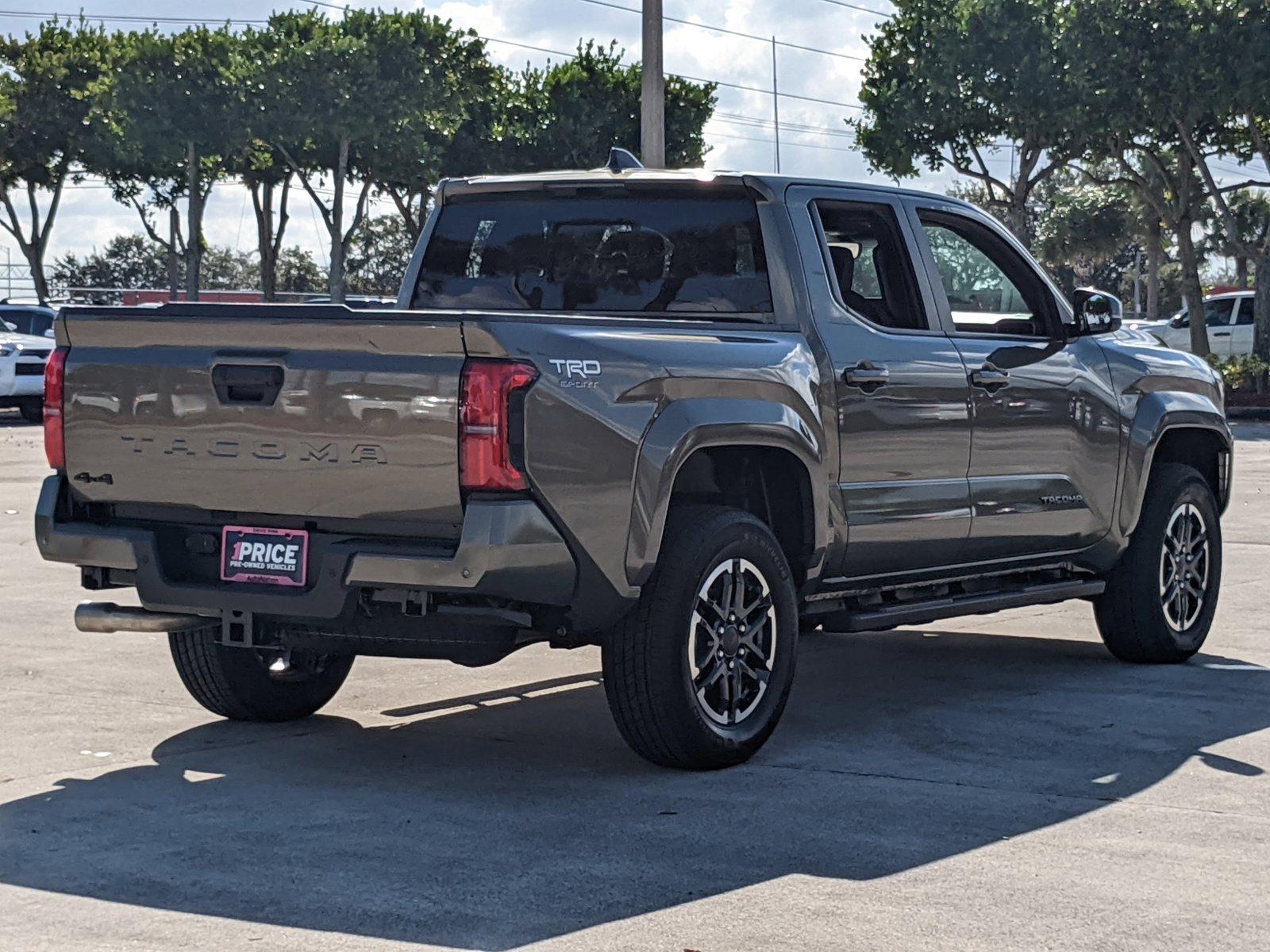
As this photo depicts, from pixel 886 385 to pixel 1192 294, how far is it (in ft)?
108

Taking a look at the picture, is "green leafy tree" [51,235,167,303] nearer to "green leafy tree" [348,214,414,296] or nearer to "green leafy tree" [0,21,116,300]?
"green leafy tree" [348,214,414,296]

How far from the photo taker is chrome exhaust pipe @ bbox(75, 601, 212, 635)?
6.22m

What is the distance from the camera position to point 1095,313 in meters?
8.34

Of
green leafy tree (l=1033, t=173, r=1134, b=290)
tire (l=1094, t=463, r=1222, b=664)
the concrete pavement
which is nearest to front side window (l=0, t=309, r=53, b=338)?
the concrete pavement

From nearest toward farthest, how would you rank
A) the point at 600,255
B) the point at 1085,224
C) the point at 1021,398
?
1. the point at 600,255
2. the point at 1021,398
3. the point at 1085,224

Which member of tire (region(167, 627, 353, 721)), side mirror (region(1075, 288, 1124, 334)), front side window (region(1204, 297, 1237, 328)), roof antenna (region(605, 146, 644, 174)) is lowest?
tire (region(167, 627, 353, 721))

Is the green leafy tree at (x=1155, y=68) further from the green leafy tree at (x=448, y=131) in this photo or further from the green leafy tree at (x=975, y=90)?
the green leafy tree at (x=448, y=131)

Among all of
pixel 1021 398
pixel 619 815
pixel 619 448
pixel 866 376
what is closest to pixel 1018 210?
pixel 1021 398

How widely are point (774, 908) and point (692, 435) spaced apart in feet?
5.93

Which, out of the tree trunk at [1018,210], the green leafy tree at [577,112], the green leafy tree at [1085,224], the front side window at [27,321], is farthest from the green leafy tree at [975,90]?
the green leafy tree at [1085,224]

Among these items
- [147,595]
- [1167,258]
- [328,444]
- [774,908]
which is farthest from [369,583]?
[1167,258]

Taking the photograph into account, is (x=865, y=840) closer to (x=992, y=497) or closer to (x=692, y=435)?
(x=692, y=435)

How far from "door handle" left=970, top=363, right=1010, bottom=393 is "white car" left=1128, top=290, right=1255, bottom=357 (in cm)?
3209

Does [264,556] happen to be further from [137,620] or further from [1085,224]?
[1085,224]
